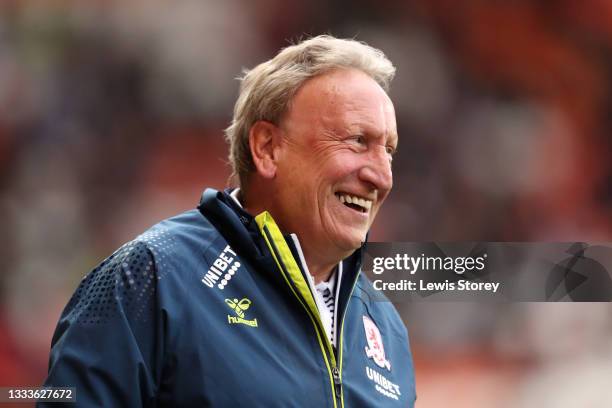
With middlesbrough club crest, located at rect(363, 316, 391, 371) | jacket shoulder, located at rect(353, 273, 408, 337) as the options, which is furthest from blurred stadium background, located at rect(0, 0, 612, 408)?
middlesbrough club crest, located at rect(363, 316, 391, 371)

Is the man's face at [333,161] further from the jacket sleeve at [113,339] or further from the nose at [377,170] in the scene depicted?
the jacket sleeve at [113,339]

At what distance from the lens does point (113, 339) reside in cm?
106

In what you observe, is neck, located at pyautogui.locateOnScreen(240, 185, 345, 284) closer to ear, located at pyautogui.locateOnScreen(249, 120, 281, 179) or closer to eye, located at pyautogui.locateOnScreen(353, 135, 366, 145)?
ear, located at pyautogui.locateOnScreen(249, 120, 281, 179)

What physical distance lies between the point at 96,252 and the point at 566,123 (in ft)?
6.59

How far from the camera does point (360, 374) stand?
1275mm

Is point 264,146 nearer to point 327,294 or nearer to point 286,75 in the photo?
point 286,75

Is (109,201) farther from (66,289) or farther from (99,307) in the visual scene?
(99,307)

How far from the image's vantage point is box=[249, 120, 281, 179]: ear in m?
1.33

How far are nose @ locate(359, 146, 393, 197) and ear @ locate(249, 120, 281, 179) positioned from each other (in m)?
0.15

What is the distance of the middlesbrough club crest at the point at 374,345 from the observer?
53.2 inches

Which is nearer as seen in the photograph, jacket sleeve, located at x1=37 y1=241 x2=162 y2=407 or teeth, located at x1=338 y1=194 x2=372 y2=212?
jacket sleeve, located at x1=37 y1=241 x2=162 y2=407

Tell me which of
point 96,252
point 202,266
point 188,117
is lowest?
point 202,266

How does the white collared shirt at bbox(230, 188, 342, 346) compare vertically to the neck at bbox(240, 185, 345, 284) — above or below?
below

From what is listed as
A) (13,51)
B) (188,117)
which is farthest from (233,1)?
(13,51)
